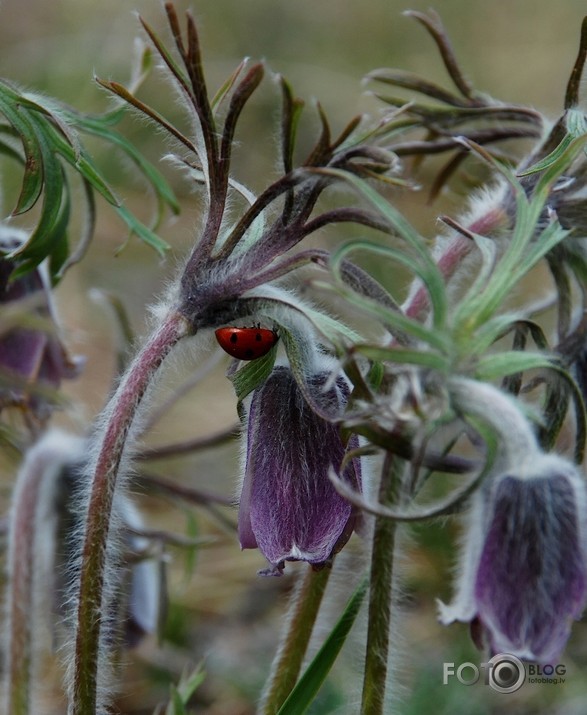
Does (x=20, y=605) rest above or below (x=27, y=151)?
below

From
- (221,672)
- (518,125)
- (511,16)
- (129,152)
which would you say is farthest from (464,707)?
(511,16)

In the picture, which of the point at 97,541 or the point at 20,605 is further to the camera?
the point at 20,605

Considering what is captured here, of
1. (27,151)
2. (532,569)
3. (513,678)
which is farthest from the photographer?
(513,678)

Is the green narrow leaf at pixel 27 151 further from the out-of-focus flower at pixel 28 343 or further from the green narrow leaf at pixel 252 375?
the green narrow leaf at pixel 252 375

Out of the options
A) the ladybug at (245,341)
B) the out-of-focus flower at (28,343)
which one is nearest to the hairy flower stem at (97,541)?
the ladybug at (245,341)

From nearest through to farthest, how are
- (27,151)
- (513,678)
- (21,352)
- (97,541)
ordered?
(97,541) < (27,151) < (513,678) < (21,352)

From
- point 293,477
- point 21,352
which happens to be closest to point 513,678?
Answer: point 293,477

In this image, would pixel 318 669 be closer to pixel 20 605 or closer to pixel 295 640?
pixel 295 640
